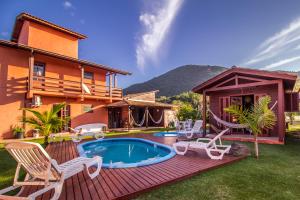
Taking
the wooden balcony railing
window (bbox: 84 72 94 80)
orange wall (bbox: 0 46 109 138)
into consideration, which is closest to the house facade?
the wooden balcony railing

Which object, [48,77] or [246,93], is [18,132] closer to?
[48,77]

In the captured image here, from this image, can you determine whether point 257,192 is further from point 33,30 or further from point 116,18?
point 116,18

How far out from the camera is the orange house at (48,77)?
1132 centimetres

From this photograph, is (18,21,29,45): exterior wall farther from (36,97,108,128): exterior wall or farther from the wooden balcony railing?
(36,97,108,128): exterior wall

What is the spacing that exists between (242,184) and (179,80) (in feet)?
190

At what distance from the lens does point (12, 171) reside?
4.49 metres

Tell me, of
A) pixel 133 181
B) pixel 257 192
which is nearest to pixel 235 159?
pixel 257 192

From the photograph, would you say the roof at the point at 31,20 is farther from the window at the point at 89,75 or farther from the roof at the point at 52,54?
the window at the point at 89,75

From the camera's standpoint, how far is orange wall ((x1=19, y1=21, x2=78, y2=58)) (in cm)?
1339

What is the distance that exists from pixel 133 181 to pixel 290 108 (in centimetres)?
1315

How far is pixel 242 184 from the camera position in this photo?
3.53m

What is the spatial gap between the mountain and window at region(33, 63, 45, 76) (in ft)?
138

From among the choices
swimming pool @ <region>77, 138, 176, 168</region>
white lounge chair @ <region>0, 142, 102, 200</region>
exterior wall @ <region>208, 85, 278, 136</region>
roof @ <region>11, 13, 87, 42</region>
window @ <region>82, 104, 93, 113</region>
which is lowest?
swimming pool @ <region>77, 138, 176, 168</region>

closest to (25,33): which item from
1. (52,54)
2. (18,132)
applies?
(52,54)
